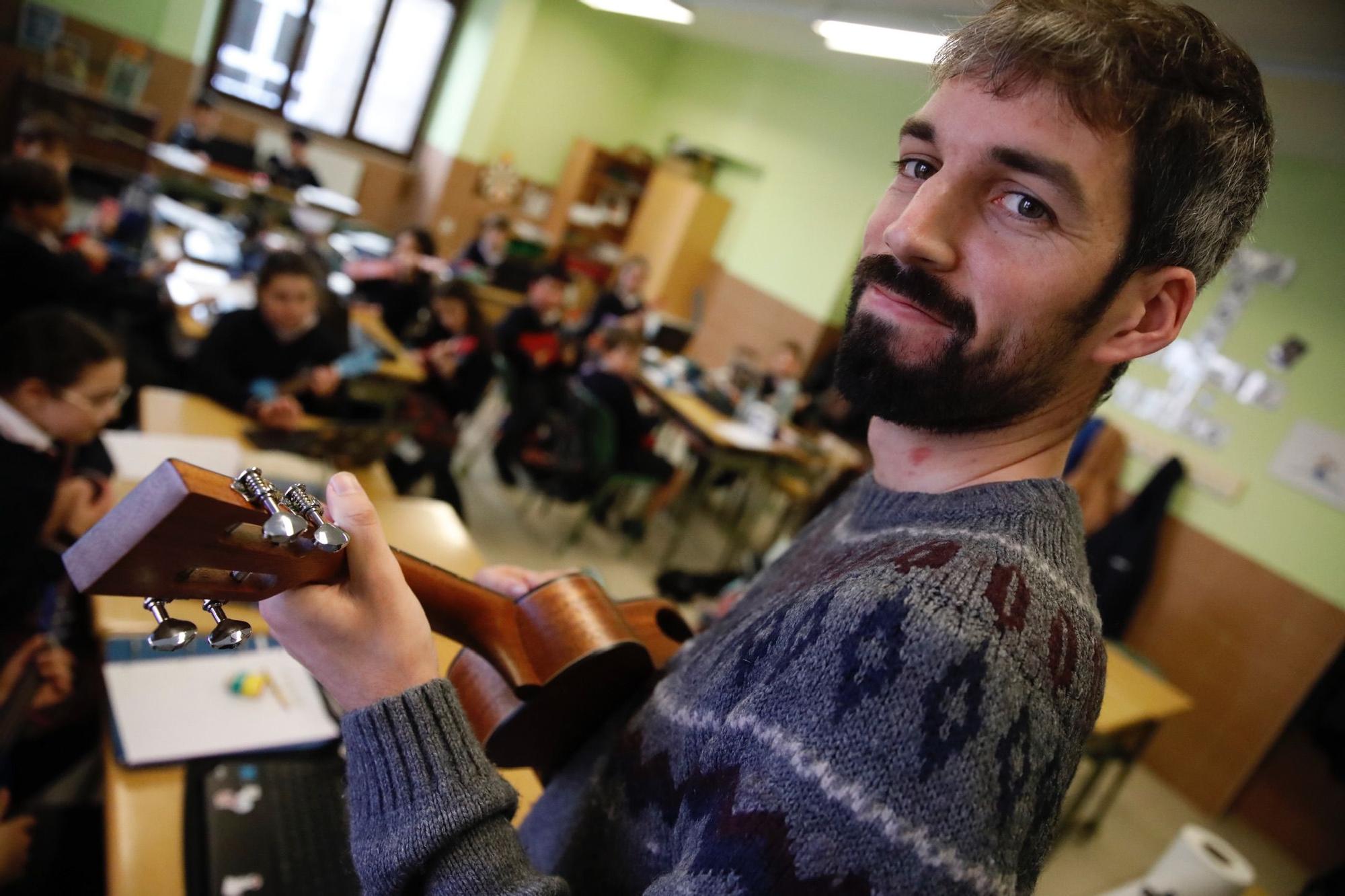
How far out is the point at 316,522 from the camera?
2.19ft

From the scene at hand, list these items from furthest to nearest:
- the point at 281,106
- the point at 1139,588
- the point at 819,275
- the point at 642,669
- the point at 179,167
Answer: the point at 281,106 → the point at 819,275 → the point at 179,167 → the point at 1139,588 → the point at 642,669

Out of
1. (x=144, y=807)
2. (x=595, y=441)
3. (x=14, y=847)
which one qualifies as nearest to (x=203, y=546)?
(x=144, y=807)

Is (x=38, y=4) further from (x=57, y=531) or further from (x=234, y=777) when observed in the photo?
(x=234, y=777)

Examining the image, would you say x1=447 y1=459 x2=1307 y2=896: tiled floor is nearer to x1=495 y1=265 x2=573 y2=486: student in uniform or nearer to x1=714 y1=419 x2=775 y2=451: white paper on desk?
x1=495 y1=265 x2=573 y2=486: student in uniform

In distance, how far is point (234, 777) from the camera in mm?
1302

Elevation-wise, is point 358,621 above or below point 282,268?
above

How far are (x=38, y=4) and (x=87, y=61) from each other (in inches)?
19.8

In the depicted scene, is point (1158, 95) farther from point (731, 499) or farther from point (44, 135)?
point (731, 499)

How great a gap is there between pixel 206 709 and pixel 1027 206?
149 centimetres

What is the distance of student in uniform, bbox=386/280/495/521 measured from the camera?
401cm

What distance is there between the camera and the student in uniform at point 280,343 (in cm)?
318

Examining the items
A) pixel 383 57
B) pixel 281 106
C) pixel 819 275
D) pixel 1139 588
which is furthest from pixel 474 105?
pixel 1139 588

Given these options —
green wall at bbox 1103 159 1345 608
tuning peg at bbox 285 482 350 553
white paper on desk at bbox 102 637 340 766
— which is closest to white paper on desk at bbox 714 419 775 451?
green wall at bbox 1103 159 1345 608

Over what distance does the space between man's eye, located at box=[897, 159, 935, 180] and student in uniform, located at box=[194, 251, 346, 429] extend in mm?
2740
